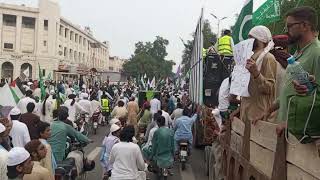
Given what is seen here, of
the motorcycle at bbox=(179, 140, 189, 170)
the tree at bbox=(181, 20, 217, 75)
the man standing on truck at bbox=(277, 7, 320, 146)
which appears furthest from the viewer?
the tree at bbox=(181, 20, 217, 75)

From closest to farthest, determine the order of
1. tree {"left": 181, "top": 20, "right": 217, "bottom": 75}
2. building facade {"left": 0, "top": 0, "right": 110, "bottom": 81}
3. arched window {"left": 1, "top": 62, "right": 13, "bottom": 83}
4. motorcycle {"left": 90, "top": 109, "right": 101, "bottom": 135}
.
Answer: motorcycle {"left": 90, "top": 109, "right": 101, "bottom": 135} → tree {"left": 181, "top": 20, "right": 217, "bottom": 75} → arched window {"left": 1, "top": 62, "right": 13, "bottom": 83} → building facade {"left": 0, "top": 0, "right": 110, "bottom": 81}

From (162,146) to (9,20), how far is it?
7234 centimetres

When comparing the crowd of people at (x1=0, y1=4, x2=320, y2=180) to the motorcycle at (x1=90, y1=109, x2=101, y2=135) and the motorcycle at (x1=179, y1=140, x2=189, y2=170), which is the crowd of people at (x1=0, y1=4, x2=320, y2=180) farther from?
the motorcycle at (x1=90, y1=109, x2=101, y2=135)

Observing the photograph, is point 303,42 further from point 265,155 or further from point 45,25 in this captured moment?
point 45,25

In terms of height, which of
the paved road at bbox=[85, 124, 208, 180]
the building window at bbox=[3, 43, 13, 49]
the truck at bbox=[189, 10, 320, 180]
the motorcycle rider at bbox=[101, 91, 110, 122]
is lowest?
the paved road at bbox=[85, 124, 208, 180]

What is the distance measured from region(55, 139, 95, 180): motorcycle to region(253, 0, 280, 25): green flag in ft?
11.6

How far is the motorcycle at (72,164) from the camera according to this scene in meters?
6.94

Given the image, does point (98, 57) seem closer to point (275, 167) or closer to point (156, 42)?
point (156, 42)

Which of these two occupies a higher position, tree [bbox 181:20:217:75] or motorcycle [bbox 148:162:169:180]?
tree [bbox 181:20:217:75]

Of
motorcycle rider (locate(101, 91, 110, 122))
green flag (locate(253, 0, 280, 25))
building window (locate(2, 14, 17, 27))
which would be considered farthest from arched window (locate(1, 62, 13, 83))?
green flag (locate(253, 0, 280, 25))

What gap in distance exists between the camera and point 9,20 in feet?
251

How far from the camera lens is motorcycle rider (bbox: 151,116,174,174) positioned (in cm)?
931

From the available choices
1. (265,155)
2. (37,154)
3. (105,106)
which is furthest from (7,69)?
(265,155)

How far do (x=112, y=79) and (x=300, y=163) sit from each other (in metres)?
61.9
